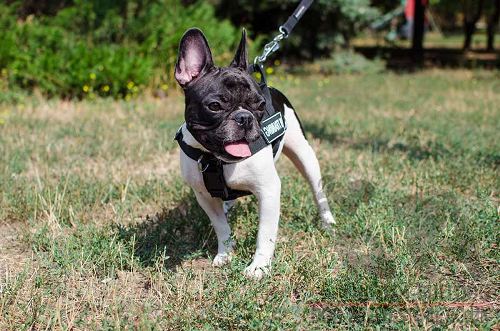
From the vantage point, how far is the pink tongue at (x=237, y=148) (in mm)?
2906

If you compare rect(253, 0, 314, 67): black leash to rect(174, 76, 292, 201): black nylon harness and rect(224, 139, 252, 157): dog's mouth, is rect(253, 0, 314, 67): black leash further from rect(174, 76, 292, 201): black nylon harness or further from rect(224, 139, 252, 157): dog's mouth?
rect(224, 139, 252, 157): dog's mouth

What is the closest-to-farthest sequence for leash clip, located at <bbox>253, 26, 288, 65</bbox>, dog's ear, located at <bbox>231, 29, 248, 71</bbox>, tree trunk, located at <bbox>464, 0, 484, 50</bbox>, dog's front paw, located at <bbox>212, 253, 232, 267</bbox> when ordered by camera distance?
dog's ear, located at <bbox>231, 29, 248, 71</bbox> → dog's front paw, located at <bbox>212, 253, 232, 267</bbox> → leash clip, located at <bbox>253, 26, 288, 65</bbox> → tree trunk, located at <bbox>464, 0, 484, 50</bbox>

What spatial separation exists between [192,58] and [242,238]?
1276mm

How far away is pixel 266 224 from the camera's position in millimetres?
3180

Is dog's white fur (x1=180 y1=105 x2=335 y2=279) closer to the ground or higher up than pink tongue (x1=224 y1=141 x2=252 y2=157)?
closer to the ground

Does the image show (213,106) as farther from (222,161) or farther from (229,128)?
(222,161)

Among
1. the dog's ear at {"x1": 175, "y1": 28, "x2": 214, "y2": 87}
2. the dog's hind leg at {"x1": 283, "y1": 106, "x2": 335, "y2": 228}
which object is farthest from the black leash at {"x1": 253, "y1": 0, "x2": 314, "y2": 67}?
the dog's ear at {"x1": 175, "y1": 28, "x2": 214, "y2": 87}

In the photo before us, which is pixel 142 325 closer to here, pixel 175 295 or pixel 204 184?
pixel 175 295

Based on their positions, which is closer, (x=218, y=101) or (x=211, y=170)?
(x=218, y=101)

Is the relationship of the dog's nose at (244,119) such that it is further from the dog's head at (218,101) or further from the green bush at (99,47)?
the green bush at (99,47)

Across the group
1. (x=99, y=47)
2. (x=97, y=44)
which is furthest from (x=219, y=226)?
(x=97, y=44)

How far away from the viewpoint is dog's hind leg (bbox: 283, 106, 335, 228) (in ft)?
12.4

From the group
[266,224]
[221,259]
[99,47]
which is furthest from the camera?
[99,47]

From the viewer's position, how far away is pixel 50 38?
969 centimetres
